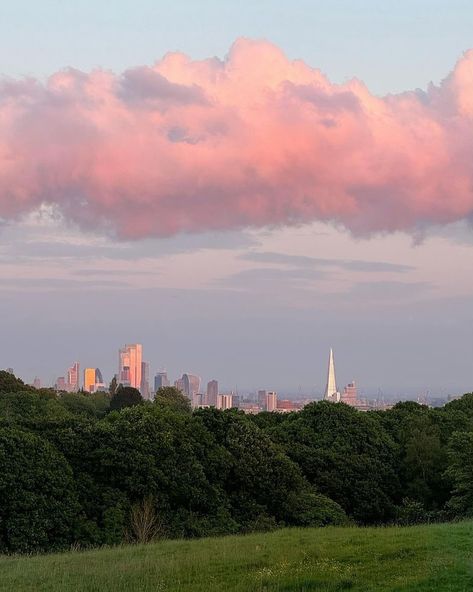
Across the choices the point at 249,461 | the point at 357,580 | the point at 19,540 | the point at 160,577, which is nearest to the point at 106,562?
the point at 160,577

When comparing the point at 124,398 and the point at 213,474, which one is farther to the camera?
the point at 124,398

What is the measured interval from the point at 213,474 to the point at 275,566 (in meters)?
23.0

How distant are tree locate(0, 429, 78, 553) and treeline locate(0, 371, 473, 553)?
0.05m

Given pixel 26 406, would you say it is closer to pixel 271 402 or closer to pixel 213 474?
pixel 213 474

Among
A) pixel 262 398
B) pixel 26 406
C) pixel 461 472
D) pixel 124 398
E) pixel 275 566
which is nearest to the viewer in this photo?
pixel 275 566

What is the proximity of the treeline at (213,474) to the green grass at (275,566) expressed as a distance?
10.2m

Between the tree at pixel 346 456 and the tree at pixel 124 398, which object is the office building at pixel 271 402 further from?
the tree at pixel 346 456

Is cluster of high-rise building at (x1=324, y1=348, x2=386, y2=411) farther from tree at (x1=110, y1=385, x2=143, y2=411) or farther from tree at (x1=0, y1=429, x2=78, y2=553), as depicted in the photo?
tree at (x1=0, y1=429, x2=78, y2=553)

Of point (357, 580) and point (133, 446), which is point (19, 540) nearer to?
point (133, 446)

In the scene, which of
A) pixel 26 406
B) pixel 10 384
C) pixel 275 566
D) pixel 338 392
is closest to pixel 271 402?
pixel 338 392

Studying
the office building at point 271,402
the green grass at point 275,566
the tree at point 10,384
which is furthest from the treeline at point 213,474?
the office building at point 271,402

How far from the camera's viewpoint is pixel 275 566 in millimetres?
19969

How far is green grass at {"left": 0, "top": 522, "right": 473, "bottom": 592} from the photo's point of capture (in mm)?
17516

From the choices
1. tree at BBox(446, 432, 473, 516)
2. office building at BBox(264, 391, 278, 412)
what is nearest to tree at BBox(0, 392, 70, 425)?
tree at BBox(446, 432, 473, 516)
